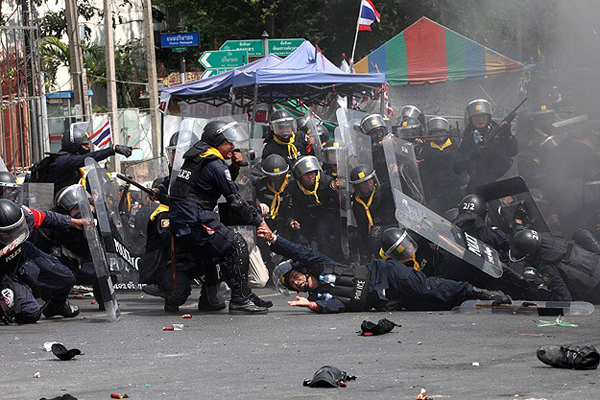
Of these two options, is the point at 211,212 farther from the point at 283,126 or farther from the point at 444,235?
the point at 283,126

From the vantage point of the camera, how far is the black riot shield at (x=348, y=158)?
1129 cm

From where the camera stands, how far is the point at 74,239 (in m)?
10.2

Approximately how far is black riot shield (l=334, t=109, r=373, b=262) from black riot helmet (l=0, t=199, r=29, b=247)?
368 cm

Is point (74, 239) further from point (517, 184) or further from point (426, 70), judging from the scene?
point (426, 70)

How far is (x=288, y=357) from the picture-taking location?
6781 millimetres

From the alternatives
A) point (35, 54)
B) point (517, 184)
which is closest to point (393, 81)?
point (35, 54)

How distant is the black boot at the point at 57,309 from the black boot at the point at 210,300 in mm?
1142

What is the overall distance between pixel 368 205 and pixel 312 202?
75 cm

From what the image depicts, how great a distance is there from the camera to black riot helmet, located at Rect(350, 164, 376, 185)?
36.9 feet

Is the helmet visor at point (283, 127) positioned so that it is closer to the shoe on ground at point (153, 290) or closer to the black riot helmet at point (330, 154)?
the black riot helmet at point (330, 154)

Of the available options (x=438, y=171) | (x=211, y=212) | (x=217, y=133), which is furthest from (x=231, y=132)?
(x=438, y=171)

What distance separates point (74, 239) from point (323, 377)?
204 inches

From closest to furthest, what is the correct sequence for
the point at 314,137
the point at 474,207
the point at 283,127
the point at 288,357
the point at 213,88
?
the point at 288,357
the point at 474,207
the point at 283,127
the point at 314,137
the point at 213,88

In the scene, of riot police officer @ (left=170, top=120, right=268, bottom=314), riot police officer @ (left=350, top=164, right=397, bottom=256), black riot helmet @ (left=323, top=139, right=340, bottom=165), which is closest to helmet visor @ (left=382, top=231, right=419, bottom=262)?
riot police officer @ (left=170, top=120, right=268, bottom=314)
